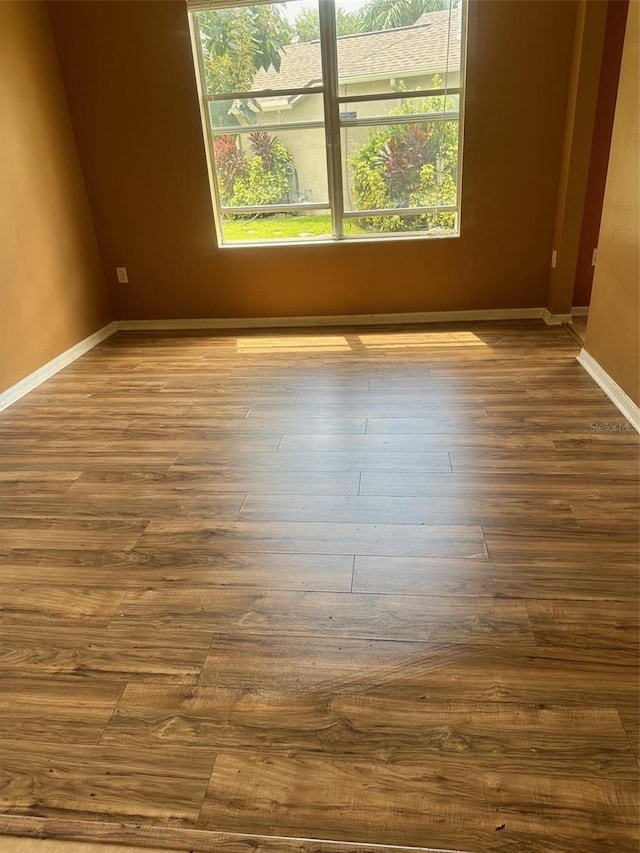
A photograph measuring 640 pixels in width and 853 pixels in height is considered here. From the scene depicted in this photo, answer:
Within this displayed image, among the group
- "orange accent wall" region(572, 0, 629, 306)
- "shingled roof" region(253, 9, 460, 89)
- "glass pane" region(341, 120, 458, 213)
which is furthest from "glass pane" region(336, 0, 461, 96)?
"orange accent wall" region(572, 0, 629, 306)

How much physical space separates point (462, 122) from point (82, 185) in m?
2.68

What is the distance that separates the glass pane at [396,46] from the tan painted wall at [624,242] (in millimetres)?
1259

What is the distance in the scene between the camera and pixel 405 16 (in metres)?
3.46

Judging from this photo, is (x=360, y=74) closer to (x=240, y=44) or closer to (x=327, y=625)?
(x=240, y=44)


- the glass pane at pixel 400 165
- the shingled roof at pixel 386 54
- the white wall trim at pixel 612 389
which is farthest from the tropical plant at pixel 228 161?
the white wall trim at pixel 612 389

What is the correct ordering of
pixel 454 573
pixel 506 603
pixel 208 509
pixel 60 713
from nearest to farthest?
pixel 60 713 < pixel 506 603 < pixel 454 573 < pixel 208 509

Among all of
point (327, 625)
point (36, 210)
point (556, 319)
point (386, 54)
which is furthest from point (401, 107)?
point (327, 625)

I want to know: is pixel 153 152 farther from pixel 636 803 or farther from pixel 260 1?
pixel 636 803

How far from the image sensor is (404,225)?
3953 mm

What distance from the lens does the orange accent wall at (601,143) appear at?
3.32m

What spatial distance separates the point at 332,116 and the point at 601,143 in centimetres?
175

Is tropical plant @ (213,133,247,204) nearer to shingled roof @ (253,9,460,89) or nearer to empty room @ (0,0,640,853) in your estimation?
empty room @ (0,0,640,853)

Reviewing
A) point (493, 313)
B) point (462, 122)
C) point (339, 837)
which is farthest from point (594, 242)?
point (339, 837)

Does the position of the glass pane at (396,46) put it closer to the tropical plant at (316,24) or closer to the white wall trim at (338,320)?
the tropical plant at (316,24)
